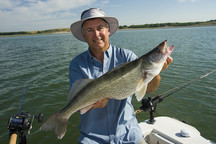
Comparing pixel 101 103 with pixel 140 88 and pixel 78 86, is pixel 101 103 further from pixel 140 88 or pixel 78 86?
pixel 140 88

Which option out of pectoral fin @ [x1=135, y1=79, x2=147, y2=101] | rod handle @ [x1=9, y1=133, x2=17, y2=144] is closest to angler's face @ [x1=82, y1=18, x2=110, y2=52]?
pectoral fin @ [x1=135, y1=79, x2=147, y2=101]

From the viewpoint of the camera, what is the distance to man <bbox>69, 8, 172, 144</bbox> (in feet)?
10.4

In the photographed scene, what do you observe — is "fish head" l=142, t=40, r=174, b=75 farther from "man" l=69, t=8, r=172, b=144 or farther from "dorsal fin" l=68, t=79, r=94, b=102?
"dorsal fin" l=68, t=79, r=94, b=102

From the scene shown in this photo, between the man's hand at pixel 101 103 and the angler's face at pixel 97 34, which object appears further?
the angler's face at pixel 97 34

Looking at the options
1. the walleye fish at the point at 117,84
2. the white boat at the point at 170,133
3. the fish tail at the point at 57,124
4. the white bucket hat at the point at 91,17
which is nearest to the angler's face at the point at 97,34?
the white bucket hat at the point at 91,17

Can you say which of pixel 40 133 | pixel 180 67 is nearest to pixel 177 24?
pixel 180 67

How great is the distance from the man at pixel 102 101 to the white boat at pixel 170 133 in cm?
111

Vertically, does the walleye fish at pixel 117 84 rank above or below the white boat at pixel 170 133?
above

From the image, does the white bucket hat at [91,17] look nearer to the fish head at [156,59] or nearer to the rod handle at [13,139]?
the fish head at [156,59]

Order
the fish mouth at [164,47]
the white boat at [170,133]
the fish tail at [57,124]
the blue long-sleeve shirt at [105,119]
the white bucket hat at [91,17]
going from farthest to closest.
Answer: the white boat at [170,133] → the white bucket hat at [91,17] → the blue long-sleeve shirt at [105,119] → the fish tail at [57,124] → the fish mouth at [164,47]

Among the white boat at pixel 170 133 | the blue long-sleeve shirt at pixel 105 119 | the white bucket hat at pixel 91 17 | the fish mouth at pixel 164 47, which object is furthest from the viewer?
the white boat at pixel 170 133

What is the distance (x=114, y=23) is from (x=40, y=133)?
5.72 meters

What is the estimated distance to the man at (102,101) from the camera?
3164mm

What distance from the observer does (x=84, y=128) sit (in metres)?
3.24
